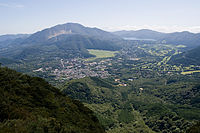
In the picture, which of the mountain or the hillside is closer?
the mountain

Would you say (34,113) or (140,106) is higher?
(34,113)

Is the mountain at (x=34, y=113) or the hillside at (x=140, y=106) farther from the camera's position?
the hillside at (x=140, y=106)

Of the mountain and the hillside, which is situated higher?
the mountain

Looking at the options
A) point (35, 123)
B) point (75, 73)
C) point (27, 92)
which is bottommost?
point (75, 73)

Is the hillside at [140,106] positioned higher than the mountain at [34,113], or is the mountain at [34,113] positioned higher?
the mountain at [34,113]

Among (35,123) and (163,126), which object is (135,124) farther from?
(35,123)

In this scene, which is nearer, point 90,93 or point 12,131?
point 12,131

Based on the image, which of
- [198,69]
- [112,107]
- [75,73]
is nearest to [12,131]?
[112,107]

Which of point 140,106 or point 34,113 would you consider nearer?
point 34,113
